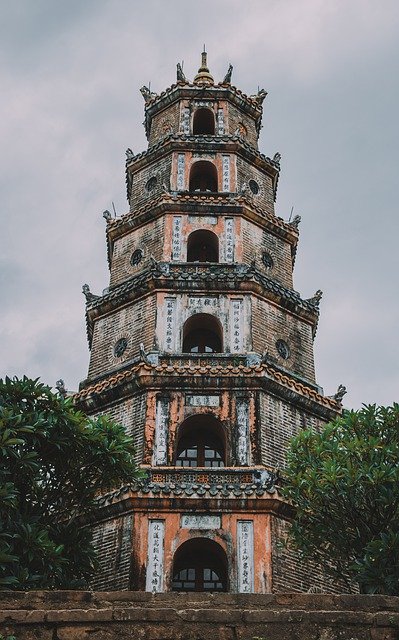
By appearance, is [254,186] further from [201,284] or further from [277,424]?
[277,424]

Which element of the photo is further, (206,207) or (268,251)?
(268,251)

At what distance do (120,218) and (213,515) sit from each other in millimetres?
10446

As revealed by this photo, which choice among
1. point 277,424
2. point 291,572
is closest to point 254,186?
point 277,424

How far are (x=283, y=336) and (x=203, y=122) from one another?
9110mm

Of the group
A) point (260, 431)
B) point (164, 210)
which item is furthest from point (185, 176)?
point (260, 431)

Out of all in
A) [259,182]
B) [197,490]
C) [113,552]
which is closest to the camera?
[113,552]

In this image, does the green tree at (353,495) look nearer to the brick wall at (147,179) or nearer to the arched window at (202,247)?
the arched window at (202,247)

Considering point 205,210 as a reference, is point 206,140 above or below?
above

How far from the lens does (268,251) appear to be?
24.3 metres

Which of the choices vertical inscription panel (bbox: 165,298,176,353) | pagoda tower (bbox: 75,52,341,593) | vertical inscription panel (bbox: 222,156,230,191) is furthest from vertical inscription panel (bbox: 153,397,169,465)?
vertical inscription panel (bbox: 222,156,230,191)

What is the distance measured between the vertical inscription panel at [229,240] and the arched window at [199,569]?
7886 millimetres

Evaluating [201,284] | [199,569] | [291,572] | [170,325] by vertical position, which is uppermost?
[201,284]

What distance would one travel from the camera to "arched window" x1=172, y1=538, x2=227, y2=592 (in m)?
18.5

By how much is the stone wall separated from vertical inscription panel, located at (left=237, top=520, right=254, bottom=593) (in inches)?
314
